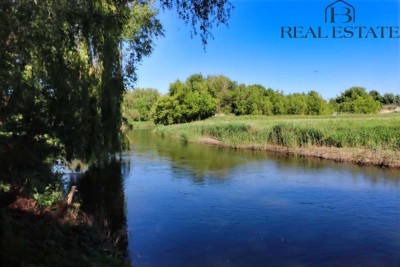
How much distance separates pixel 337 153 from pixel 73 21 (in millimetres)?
21723

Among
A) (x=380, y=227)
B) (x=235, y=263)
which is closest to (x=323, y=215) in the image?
(x=380, y=227)

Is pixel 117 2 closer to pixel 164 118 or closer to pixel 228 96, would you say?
pixel 164 118

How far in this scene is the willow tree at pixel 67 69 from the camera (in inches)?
208

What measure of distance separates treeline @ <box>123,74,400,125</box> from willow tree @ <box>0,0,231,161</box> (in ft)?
161

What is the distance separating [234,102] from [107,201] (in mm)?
60086

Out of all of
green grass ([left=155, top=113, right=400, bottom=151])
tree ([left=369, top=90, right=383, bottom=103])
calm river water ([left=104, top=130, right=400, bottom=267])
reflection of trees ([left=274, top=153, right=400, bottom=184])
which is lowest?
calm river water ([left=104, top=130, right=400, bottom=267])

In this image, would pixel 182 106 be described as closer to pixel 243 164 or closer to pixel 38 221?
pixel 243 164

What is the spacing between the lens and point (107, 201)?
47.1ft

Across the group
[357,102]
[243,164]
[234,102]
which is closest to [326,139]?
[243,164]

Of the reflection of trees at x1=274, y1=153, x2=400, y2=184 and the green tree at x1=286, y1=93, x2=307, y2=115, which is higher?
the green tree at x1=286, y1=93, x2=307, y2=115

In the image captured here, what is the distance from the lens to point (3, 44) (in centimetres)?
504

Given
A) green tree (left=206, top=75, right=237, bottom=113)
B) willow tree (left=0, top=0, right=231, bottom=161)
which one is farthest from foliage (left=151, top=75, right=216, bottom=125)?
willow tree (left=0, top=0, right=231, bottom=161)

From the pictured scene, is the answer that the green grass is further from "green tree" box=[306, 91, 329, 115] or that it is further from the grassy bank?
"green tree" box=[306, 91, 329, 115]

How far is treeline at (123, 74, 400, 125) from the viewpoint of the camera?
6419 cm
